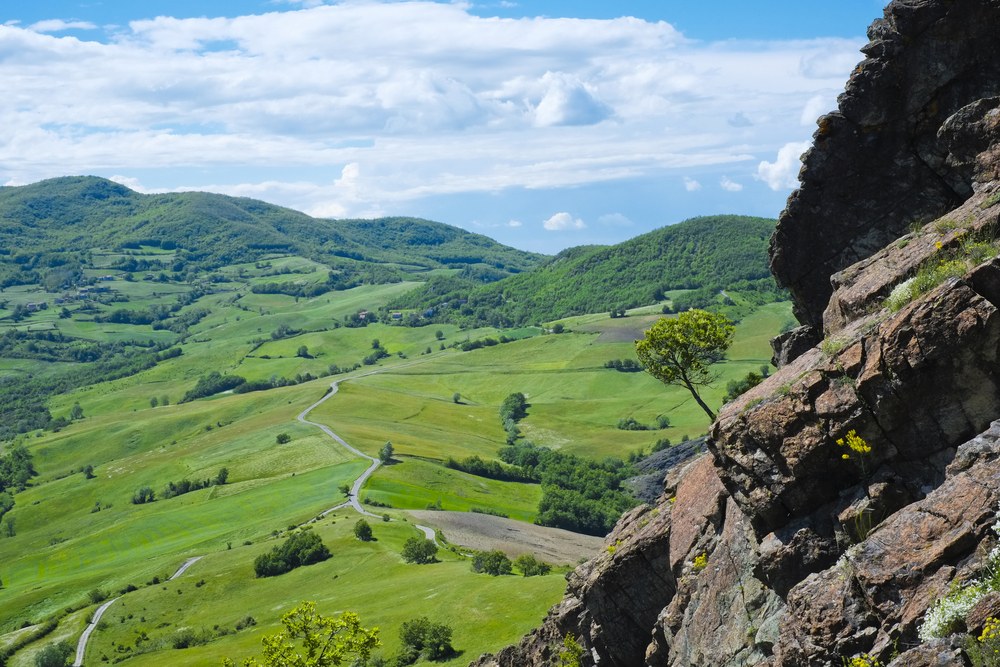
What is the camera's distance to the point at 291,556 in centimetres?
15238

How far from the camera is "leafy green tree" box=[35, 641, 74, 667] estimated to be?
424ft

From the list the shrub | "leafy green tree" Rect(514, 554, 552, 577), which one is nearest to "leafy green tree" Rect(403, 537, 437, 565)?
"leafy green tree" Rect(514, 554, 552, 577)

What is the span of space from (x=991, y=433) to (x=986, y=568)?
13.6 ft

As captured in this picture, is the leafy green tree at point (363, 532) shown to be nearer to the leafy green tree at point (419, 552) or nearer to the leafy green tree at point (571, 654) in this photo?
the leafy green tree at point (419, 552)

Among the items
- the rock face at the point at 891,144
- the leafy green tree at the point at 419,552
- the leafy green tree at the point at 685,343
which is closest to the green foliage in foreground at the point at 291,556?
the leafy green tree at the point at 419,552

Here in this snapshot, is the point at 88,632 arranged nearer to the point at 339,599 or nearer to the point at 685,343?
the point at 339,599

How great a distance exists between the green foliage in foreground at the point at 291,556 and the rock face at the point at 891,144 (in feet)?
420

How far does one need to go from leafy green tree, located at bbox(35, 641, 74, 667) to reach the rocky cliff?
4684 inches

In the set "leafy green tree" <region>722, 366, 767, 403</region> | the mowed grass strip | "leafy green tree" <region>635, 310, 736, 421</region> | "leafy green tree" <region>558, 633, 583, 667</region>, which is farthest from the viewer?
the mowed grass strip

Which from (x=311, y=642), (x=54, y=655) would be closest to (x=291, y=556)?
(x=54, y=655)

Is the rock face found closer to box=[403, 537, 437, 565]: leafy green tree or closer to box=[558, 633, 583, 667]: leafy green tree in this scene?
box=[558, 633, 583, 667]: leafy green tree

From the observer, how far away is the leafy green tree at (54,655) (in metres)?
129

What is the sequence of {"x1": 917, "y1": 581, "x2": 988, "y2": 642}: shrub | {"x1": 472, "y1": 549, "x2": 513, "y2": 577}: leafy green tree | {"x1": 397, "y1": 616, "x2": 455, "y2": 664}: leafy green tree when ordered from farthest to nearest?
{"x1": 472, "y1": 549, "x2": 513, "y2": 577}: leafy green tree < {"x1": 397, "y1": 616, "x2": 455, "y2": 664}: leafy green tree < {"x1": 917, "y1": 581, "x2": 988, "y2": 642}: shrub

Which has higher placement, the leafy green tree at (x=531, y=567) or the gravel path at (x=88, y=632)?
the leafy green tree at (x=531, y=567)
